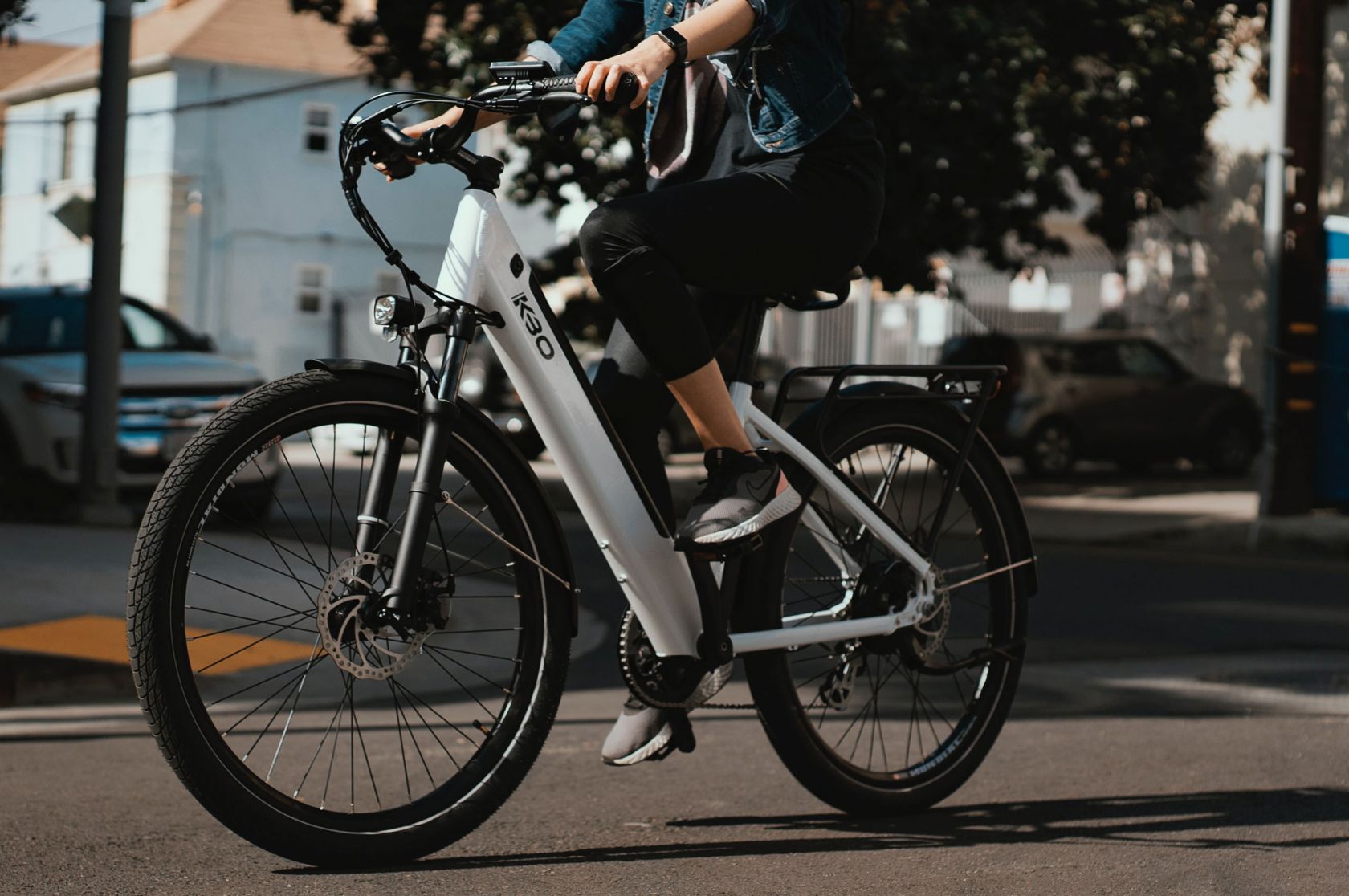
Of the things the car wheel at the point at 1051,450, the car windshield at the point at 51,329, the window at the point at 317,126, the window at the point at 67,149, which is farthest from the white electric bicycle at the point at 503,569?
the window at the point at 67,149

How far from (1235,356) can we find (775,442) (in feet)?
76.1

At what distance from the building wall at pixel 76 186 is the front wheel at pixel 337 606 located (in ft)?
116

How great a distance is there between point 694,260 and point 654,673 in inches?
31.7

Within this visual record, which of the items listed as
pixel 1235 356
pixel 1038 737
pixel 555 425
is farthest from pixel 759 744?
pixel 1235 356

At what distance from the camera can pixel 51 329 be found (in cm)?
1305

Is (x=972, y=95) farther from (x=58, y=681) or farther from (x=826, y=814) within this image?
(x=826, y=814)

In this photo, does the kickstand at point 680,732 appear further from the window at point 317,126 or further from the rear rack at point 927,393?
the window at point 317,126

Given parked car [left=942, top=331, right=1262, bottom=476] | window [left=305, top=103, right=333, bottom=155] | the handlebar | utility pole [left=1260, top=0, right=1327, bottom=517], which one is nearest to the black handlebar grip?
the handlebar

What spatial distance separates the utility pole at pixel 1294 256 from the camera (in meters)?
12.3

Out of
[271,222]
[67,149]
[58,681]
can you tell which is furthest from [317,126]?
[58,681]

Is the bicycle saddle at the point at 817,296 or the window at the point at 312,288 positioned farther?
the window at the point at 312,288

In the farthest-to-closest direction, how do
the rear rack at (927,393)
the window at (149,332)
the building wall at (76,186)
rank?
the building wall at (76,186), the window at (149,332), the rear rack at (927,393)

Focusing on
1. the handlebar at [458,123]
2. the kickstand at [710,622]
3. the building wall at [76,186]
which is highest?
Answer: the building wall at [76,186]

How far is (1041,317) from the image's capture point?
29438 mm
